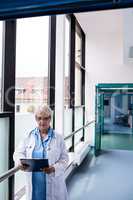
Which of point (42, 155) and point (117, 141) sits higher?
point (42, 155)

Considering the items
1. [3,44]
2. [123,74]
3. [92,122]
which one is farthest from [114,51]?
[3,44]

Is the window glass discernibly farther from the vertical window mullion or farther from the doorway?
the doorway

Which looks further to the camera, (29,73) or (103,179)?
(103,179)

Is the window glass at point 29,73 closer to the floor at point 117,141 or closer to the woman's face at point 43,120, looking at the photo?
the woman's face at point 43,120

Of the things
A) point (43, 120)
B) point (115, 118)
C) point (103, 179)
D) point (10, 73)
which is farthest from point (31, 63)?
point (115, 118)

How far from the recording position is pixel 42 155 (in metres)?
2.19

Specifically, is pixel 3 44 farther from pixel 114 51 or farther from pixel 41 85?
pixel 114 51

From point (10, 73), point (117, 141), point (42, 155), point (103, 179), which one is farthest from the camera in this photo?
point (117, 141)

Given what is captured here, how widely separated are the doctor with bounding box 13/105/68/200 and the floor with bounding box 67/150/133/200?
192 centimetres

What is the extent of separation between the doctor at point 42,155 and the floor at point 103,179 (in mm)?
1924

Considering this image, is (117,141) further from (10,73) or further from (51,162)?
(51,162)

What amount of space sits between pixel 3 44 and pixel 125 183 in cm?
358

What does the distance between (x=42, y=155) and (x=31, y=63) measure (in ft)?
5.94

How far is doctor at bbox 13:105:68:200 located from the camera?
221 cm
